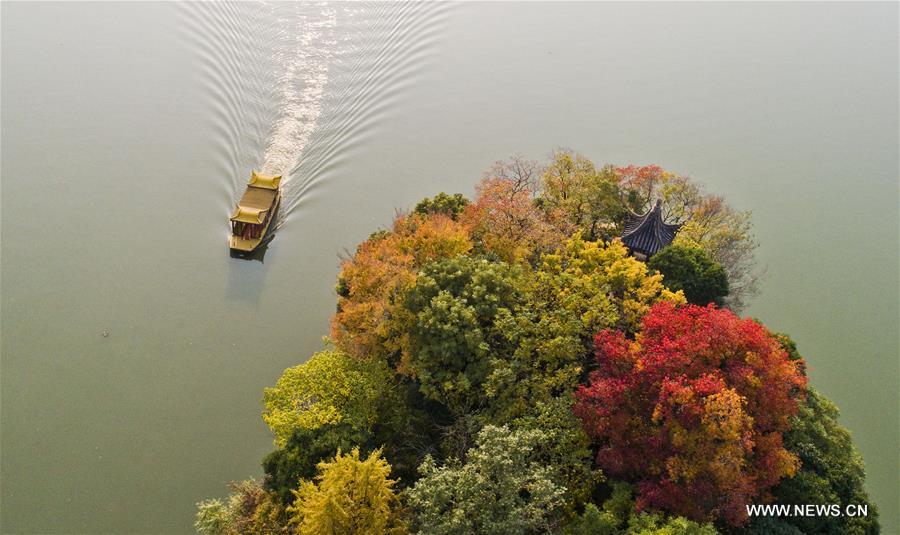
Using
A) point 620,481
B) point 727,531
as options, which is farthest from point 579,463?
point 727,531

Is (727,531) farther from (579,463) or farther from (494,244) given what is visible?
(494,244)

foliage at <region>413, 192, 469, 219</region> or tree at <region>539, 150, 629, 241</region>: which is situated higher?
tree at <region>539, 150, 629, 241</region>

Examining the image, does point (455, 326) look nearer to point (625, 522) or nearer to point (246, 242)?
point (625, 522)

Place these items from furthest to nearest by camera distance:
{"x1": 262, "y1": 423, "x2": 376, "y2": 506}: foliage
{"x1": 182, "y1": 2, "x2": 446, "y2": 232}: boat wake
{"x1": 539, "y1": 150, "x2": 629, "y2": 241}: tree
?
{"x1": 182, "y1": 2, "x2": 446, "y2": 232}: boat wake → {"x1": 539, "y1": 150, "x2": 629, "y2": 241}: tree → {"x1": 262, "y1": 423, "x2": 376, "y2": 506}: foliage

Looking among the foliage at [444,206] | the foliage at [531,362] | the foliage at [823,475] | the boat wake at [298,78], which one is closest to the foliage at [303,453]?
the foliage at [531,362]

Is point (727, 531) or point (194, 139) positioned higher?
point (194, 139)

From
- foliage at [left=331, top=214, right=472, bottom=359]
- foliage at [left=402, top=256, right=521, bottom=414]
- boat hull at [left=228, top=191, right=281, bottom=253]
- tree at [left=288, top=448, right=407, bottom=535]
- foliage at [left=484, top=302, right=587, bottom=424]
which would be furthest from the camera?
boat hull at [left=228, top=191, right=281, bottom=253]

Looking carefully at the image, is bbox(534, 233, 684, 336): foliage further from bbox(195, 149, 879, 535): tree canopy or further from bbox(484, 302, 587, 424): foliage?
bbox(484, 302, 587, 424): foliage

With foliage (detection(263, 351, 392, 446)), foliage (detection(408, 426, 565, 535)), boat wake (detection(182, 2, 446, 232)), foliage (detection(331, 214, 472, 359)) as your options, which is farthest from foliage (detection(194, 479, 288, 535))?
boat wake (detection(182, 2, 446, 232))
